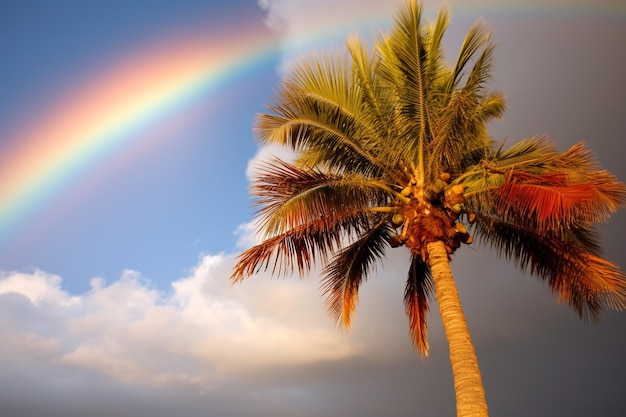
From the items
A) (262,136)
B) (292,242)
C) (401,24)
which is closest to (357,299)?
(292,242)

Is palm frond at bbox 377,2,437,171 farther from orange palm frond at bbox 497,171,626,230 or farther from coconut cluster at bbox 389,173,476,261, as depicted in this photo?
orange palm frond at bbox 497,171,626,230

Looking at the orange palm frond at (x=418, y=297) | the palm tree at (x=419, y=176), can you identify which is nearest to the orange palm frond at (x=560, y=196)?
the palm tree at (x=419, y=176)

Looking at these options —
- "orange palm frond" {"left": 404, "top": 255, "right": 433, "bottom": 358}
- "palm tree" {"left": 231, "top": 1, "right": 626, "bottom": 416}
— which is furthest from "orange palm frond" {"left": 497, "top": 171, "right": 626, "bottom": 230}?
"orange palm frond" {"left": 404, "top": 255, "right": 433, "bottom": 358}

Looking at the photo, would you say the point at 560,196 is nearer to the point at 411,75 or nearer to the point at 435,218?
the point at 435,218

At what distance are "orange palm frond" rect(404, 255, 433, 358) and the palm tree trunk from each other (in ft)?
10.9

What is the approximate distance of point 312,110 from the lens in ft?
44.1

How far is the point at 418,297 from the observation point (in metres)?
15.9

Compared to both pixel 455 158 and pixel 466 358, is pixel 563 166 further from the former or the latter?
pixel 466 358

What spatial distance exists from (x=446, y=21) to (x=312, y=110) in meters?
4.20

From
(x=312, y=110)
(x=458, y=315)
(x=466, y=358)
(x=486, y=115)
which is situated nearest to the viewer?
(x=466, y=358)

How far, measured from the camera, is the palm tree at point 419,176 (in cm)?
1192

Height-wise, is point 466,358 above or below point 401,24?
below

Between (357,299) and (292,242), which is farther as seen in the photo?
(357,299)

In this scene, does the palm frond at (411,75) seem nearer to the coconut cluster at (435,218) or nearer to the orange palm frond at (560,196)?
the coconut cluster at (435,218)
